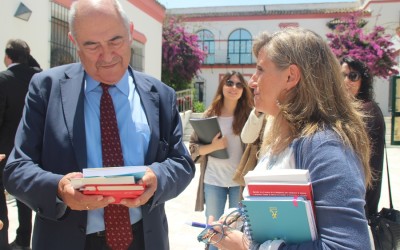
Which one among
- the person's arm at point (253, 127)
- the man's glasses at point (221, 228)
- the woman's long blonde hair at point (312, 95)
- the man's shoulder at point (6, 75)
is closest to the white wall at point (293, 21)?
the man's shoulder at point (6, 75)

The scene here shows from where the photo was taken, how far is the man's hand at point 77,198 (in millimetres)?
1445

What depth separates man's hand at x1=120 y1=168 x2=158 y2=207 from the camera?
1503 millimetres

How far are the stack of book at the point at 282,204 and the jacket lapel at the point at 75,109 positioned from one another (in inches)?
28.6

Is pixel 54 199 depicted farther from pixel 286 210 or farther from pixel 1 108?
pixel 1 108

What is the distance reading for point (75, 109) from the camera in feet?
5.68

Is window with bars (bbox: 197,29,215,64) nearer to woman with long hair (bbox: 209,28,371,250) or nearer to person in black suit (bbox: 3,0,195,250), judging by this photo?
person in black suit (bbox: 3,0,195,250)

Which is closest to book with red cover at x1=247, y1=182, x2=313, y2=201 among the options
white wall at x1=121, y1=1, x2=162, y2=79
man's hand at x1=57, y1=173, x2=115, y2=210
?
man's hand at x1=57, y1=173, x2=115, y2=210

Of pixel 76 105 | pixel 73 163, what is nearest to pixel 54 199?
pixel 73 163

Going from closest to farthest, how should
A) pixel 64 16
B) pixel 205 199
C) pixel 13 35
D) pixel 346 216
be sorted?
pixel 346 216, pixel 205 199, pixel 13 35, pixel 64 16

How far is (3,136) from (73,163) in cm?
274

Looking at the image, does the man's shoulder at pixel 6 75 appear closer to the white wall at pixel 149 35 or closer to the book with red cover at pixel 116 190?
the book with red cover at pixel 116 190

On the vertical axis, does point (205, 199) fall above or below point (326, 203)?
below

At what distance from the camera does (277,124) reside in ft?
5.22

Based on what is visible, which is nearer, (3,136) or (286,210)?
(286,210)
